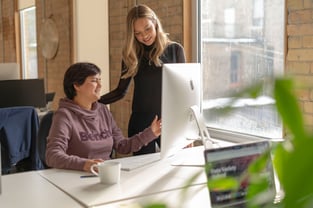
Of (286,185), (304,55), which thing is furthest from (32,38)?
(286,185)

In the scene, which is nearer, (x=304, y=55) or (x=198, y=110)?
(x=198, y=110)

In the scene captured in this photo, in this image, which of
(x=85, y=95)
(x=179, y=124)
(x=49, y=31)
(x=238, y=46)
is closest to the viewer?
(x=179, y=124)

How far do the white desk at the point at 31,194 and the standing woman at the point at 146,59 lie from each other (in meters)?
0.88

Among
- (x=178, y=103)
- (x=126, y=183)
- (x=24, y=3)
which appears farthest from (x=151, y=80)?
(x=24, y=3)

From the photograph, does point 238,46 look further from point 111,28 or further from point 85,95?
point 111,28

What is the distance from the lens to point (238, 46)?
3.21m

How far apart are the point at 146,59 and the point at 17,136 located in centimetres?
113

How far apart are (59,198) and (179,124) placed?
60 cm

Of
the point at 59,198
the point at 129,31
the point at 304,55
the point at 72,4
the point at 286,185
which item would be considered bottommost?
the point at 59,198

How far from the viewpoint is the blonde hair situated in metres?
2.55

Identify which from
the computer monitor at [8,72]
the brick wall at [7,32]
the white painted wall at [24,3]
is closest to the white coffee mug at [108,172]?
the computer monitor at [8,72]

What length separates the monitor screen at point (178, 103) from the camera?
5.81ft

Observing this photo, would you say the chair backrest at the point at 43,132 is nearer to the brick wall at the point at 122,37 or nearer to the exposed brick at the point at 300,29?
the brick wall at the point at 122,37

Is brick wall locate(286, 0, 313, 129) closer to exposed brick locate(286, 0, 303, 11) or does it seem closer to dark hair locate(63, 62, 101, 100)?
exposed brick locate(286, 0, 303, 11)
